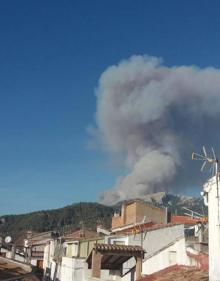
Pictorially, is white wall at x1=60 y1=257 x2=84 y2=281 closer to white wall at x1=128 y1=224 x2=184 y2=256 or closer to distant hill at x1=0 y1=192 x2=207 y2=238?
white wall at x1=128 y1=224 x2=184 y2=256

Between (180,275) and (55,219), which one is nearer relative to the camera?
(180,275)

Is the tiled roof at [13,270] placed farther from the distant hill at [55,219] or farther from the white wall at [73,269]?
the distant hill at [55,219]

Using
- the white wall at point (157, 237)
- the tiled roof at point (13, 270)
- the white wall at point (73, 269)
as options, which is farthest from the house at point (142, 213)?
the tiled roof at point (13, 270)

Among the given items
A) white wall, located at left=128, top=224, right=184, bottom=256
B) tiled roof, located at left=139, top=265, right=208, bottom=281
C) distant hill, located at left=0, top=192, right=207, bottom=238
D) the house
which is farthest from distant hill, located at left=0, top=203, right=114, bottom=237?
tiled roof, located at left=139, top=265, right=208, bottom=281

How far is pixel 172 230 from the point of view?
42.8 m

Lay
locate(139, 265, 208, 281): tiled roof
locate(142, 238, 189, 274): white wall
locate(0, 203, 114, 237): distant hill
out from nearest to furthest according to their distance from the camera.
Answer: locate(139, 265, 208, 281): tiled roof, locate(142, 238, 189, 274): white wall, locate(0, 203, 114, 237): distant hill

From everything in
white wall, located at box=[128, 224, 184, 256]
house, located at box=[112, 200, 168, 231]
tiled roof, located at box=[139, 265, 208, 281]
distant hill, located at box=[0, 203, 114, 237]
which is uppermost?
distant hill, located at box=[0, 203, 114, 237]

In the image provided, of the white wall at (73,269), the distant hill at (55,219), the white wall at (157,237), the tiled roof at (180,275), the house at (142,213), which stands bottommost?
the tiled roof at (180,275)

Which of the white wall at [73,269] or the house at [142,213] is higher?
the house at [142,213]

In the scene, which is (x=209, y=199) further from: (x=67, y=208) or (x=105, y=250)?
(x=67, y=208)

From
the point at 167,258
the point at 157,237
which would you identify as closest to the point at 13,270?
the point at 167,258

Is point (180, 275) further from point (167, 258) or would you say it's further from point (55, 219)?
point (55, 219)

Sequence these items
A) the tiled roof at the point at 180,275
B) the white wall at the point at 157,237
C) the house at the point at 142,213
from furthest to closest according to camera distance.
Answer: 1. the house at the point at 142,213
2. the white wall at the point at 157,237
3. the tiled roof at the point at 180,275

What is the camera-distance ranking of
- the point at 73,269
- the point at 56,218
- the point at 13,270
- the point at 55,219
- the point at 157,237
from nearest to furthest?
the point at 13,270
the point at 157,237
the point at 73,269
the point at 55,219
the point at 56,218
